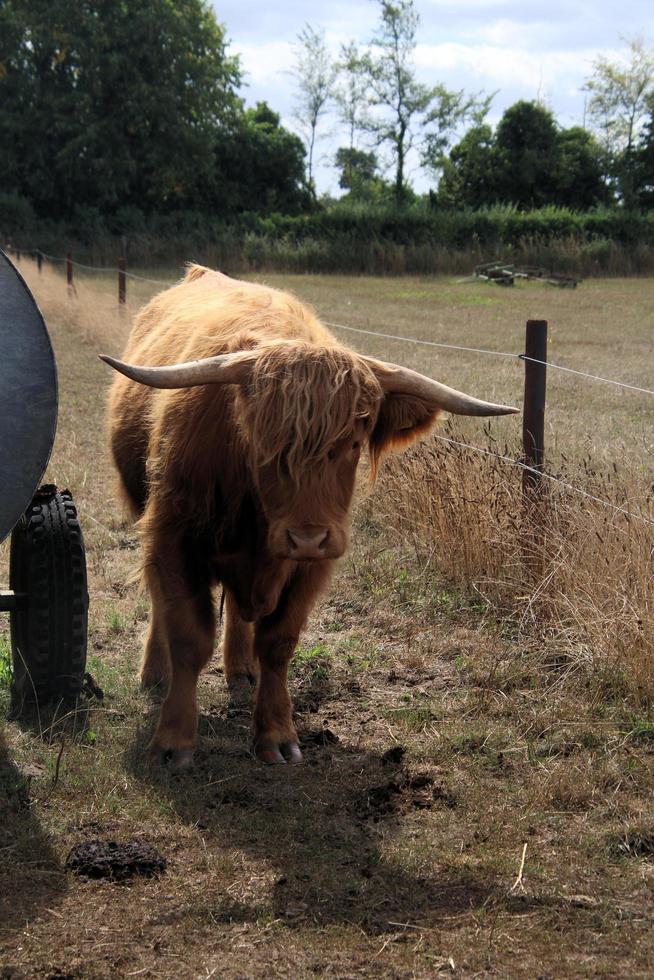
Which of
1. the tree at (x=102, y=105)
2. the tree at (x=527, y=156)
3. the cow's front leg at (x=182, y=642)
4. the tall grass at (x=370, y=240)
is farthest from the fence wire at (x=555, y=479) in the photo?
the tree at (x=527, y=156)

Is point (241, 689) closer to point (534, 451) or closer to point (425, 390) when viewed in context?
point (425, 390)

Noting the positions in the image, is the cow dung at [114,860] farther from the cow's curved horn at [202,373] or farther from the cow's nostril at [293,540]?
the cow's curved horn at [202,373]

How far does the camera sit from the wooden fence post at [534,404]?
476 centimetres

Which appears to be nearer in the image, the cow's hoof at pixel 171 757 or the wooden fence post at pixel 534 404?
the cow's hoof at pixel 171 757

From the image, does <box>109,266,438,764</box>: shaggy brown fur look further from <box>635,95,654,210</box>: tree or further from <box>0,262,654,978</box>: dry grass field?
<box>635,95,654,210</box>: tree

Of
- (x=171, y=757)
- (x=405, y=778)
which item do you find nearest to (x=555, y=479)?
(x=405, y=778)

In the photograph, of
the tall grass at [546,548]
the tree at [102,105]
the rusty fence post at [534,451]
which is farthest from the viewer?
the tree at [102,105]

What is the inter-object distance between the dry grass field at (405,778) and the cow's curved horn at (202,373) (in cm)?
125

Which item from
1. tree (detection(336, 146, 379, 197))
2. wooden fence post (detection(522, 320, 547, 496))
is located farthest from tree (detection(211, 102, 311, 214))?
wooden fence post (detection(522, 320, 547, 496))

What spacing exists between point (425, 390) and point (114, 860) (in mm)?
1728

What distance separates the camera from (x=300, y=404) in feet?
10.4

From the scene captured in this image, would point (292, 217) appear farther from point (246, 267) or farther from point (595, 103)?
point (595, 103)

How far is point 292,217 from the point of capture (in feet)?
128

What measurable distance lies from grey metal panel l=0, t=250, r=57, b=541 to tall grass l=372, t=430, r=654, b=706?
80.3 inches
